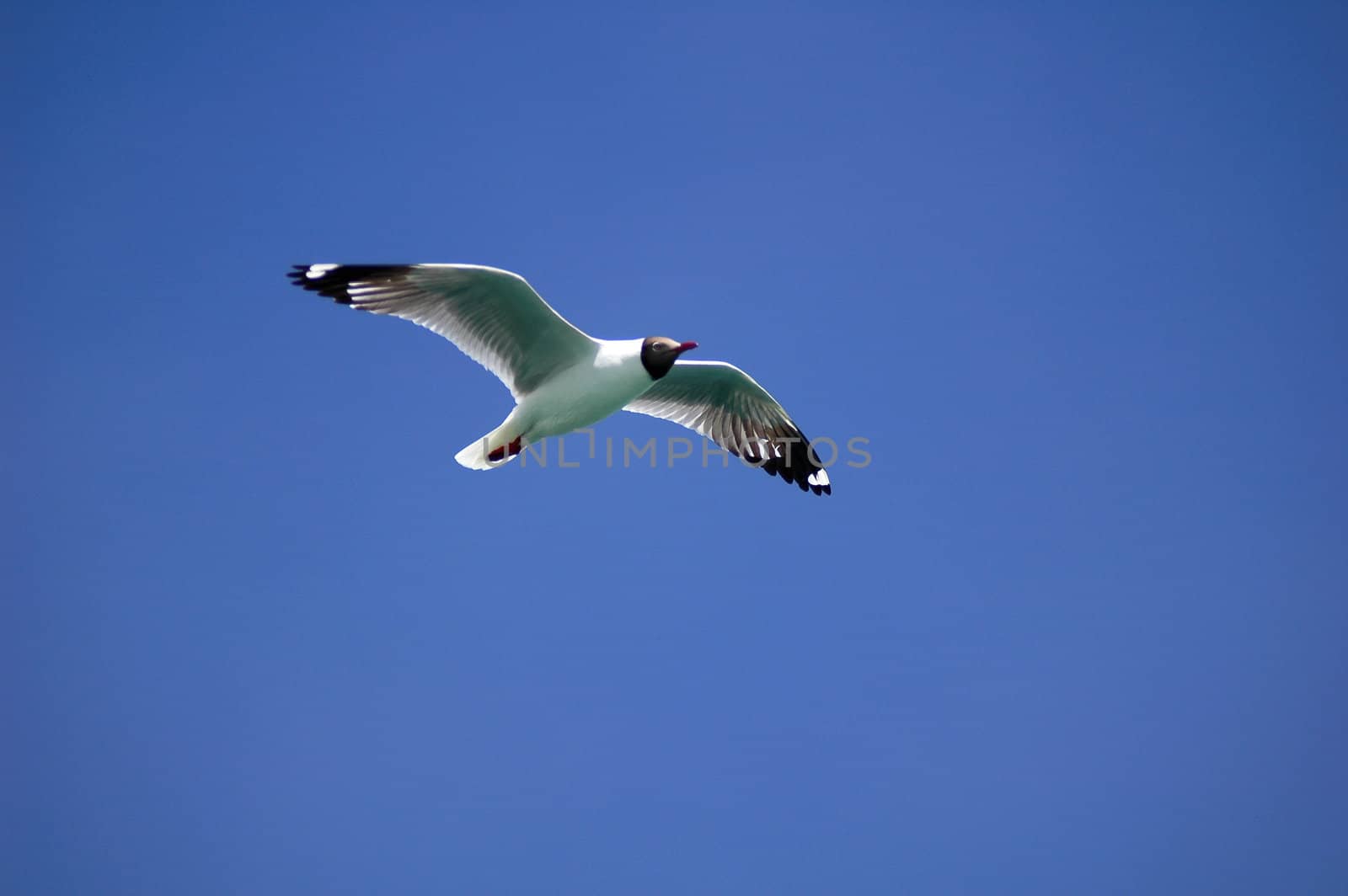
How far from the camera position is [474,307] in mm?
6695

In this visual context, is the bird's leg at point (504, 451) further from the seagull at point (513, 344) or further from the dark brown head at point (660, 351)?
the dark brown head at point (660, 351)

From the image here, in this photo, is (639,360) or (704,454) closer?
(639,360)

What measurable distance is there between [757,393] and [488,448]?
79.1 inches

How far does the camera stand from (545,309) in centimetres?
658

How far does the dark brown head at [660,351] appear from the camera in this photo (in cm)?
673

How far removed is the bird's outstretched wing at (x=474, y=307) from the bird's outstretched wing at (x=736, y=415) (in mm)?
1283

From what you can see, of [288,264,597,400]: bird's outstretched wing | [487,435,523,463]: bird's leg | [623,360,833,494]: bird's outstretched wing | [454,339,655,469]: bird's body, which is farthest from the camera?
[623,360,833,494]: bird's outstretched wing

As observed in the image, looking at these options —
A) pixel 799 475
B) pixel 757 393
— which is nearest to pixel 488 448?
pixel 757 393

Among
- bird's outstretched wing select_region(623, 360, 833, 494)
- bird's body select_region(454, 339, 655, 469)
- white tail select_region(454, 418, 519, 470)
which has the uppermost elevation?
bird's outstretched wing select_region(623, 360, 833, 494)

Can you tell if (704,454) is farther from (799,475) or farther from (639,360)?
(639,360)

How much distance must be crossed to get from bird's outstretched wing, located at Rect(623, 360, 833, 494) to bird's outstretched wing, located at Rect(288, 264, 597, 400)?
1.28 meters

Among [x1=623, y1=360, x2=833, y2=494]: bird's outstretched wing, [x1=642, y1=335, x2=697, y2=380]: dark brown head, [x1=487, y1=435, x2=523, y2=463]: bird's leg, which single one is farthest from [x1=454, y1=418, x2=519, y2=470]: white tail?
[x1=623, y1=360, x2=833, y2=494]: bird's outstretched wing

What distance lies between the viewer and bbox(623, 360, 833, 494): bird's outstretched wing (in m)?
7.95

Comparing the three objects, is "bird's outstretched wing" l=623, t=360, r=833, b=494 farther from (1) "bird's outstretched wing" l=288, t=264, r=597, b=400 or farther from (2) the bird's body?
(1) "bird's outstretched wing" l=288, t=264, r=597, b=400
